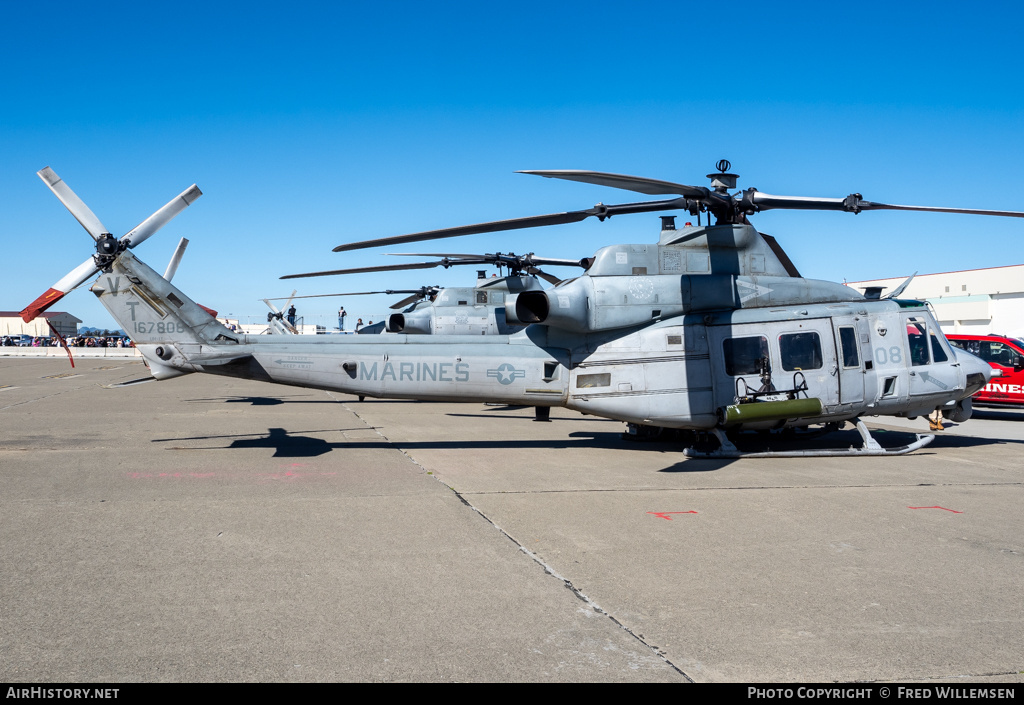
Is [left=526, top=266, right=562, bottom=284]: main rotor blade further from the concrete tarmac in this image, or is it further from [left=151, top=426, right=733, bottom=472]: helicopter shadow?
the concrete tarmac

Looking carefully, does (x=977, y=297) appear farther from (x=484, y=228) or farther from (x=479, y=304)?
(x=484, y=228)

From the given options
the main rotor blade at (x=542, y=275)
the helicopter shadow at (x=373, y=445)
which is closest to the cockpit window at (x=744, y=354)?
the helicopter shadow at (x=373, y=445)

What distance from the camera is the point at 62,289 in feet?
34.1

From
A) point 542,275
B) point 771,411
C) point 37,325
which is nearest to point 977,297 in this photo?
point 542,275

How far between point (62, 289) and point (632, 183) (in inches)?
313

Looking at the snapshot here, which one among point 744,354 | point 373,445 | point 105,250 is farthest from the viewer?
point 373,445

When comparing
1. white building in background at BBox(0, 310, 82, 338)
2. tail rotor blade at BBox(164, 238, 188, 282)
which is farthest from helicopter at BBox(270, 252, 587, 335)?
white building in background at BBox(0, 310, 82, 338)

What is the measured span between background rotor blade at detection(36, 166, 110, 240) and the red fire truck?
18.8 m

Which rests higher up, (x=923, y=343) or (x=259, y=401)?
(x=923, y=343)

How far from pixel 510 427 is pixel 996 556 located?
32.8ft

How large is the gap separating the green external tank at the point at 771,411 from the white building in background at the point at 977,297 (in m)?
31.1

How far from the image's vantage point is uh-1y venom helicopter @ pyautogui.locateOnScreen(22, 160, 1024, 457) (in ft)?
36.1

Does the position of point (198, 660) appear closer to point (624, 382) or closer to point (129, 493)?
point (129, 493)

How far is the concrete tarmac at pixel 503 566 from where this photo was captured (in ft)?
12.8
